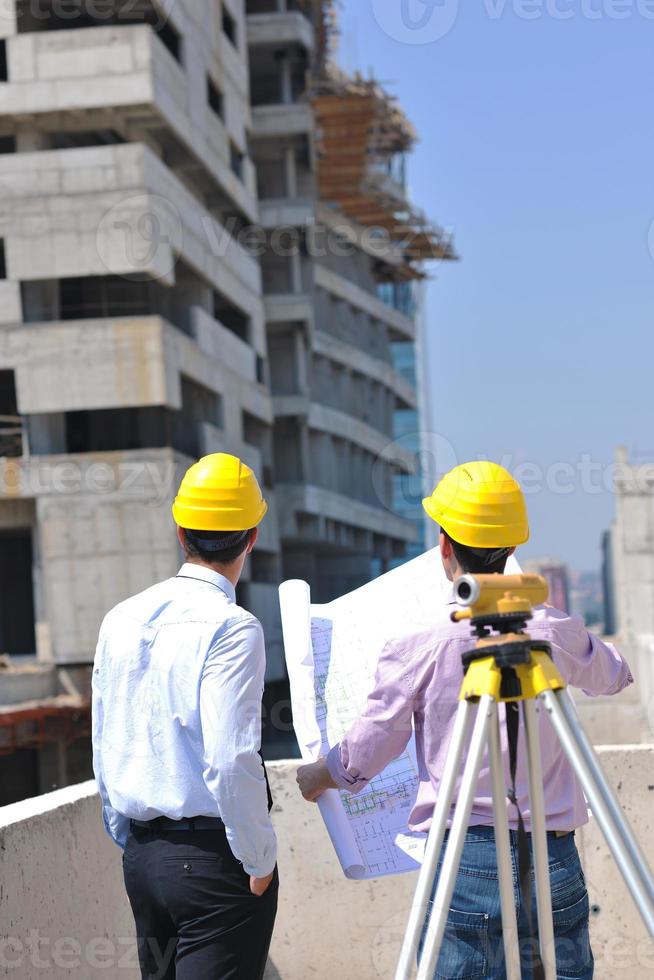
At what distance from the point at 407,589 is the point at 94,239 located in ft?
87.5

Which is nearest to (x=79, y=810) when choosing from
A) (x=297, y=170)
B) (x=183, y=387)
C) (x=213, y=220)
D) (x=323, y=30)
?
(x=183, y=387)

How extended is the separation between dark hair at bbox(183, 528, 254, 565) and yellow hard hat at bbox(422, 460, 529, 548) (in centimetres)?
61

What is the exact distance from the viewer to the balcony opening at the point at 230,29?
1545 inches

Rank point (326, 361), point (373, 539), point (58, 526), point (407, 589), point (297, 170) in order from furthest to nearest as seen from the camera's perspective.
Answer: point (373, 539)
point (326, 361)
point (297, 170)
point (58, 526)
point (407, 589)

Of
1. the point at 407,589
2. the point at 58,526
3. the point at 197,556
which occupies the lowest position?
the point at 58,526

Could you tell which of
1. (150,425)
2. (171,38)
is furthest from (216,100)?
(150,425)

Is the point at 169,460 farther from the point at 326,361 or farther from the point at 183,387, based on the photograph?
the point at 326,361

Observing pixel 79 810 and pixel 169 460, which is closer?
pixel 79 810

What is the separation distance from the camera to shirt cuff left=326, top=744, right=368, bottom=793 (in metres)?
3.66

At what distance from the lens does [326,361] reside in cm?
4856

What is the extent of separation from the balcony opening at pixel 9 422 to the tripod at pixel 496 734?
1083 inches

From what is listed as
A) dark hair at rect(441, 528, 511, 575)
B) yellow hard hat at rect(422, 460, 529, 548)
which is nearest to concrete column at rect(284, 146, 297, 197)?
yellow hard hat at rect(422, 460, 529, 548)

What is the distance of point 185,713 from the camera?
3.55m

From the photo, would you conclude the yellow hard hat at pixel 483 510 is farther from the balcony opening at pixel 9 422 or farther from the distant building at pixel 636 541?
the distant building at pixel 636 541
